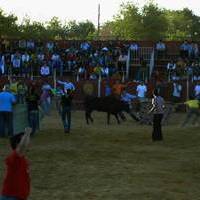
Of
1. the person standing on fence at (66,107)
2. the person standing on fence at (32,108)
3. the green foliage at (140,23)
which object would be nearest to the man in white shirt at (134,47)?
the person standing on fence at (66,107)

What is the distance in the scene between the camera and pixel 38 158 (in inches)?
666

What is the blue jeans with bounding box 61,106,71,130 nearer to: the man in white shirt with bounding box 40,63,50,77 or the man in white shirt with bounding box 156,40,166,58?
the man in white shirt with bounding box 40,63,50,77

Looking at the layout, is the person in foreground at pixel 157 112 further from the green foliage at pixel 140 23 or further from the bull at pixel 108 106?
the green foliage at pixel 140 23

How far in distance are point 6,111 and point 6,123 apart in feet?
1.22

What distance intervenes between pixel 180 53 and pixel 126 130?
18.5 metres

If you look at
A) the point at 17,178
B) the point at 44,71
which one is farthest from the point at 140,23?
the point at 17,178

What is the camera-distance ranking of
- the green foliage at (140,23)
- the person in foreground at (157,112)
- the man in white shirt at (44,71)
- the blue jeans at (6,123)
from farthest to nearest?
the green foliage at (140,23), the man in white shirt at (44,71), the blue jeans at (6,123), the person in foreground at (157,112)

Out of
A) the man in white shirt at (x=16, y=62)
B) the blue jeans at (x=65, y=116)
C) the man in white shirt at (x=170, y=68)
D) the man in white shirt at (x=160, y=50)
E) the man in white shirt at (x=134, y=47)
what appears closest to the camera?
the blue jeans at (x=65, y=116)

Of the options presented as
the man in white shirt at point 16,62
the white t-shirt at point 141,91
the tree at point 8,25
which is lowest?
the white t-shirt at point 141,91

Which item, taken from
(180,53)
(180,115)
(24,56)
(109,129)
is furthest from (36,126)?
(180,53)

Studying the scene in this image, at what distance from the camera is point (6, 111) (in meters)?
21.4

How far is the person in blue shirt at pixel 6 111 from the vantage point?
21.2 metres

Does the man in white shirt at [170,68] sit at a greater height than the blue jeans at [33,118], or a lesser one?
greater

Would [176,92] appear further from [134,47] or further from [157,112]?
[157,112]
